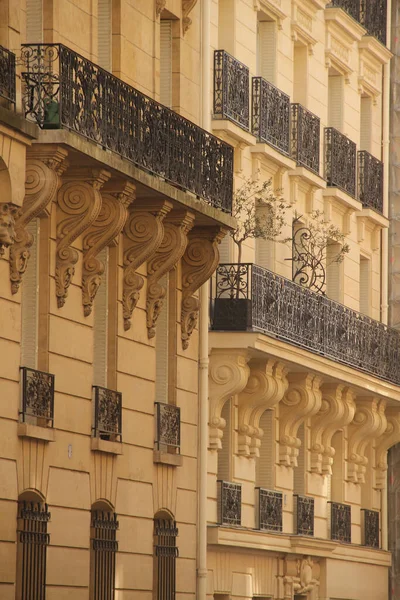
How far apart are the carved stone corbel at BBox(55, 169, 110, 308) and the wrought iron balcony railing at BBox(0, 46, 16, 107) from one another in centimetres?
232

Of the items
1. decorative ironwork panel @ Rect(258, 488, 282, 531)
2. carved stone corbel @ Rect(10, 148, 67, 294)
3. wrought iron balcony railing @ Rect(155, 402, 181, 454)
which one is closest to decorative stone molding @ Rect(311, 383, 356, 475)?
decorative ironwork panel @ Rect(258, 488, 282, 531)

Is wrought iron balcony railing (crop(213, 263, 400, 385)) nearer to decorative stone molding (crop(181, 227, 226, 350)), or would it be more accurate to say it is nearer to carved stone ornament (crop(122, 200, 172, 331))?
decorative stone molding (crop(181, 227, 226, 350))

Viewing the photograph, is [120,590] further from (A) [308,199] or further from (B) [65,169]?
(A) [308,199]

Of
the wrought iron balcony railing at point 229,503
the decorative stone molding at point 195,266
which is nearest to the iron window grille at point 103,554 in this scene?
the decorative stone molding at point 195,266

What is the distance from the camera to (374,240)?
4172 centimetres

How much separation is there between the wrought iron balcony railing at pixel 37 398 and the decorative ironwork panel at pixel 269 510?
31.1 feet

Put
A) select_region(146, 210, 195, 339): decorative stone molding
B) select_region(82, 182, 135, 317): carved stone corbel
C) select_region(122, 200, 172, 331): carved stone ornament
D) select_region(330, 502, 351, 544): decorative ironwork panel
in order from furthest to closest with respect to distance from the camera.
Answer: select_region(330, 502, 351, 544): decorative ironwork panel < select_region(146, 210, 195, 339): decorative stone molding < select_region(122, 200, 172, 331): carved stone ornament < select_region(82, 182, 135, 317): carved stone corbel

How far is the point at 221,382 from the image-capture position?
32.0 m

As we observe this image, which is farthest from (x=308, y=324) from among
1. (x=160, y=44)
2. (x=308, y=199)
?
(x=160, y=44)

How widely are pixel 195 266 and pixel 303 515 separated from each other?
759 cm

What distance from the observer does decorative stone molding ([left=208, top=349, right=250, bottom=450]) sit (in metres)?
31.9

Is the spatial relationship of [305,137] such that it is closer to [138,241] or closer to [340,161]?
[340,161]

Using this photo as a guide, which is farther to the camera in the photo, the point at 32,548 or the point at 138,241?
the point at 138,241

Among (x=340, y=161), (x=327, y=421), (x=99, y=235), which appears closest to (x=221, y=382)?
(x=327, y=421)
